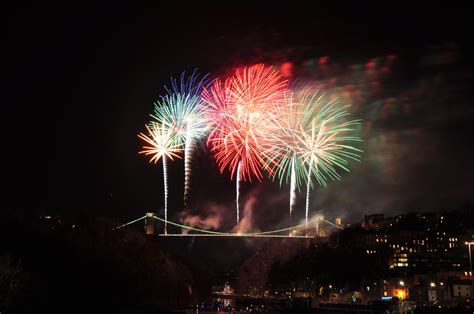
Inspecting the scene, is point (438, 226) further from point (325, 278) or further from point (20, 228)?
point (20, 228)

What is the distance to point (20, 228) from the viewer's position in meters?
56.4

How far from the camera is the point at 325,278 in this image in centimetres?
9650

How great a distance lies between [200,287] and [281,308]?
36945 millimetres

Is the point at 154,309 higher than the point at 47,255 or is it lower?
lower

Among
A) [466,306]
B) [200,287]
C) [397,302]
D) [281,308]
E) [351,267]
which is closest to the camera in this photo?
[466,306]

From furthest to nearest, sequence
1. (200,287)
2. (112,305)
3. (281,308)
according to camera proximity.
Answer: (200,287) → (281,308) → (112,305)

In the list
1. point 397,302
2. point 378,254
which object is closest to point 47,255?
point 397,302

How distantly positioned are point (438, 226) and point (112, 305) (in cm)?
8964

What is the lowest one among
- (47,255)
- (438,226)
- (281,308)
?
(281,308)

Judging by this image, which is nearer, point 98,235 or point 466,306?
point 466,306

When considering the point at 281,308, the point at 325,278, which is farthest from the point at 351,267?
the point at 281,308

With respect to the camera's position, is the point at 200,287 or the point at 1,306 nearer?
the point at 1,306

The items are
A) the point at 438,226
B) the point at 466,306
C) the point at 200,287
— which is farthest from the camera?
the point at 438,226

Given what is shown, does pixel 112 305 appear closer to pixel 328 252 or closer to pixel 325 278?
pixel 325 278
